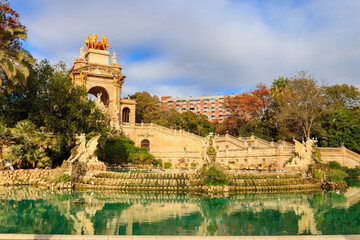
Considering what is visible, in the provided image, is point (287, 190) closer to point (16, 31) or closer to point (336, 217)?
point (336, 217)

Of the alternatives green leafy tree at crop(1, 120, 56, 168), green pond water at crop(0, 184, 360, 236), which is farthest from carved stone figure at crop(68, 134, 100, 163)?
green pond water at crop(0, 184, 360, 236)

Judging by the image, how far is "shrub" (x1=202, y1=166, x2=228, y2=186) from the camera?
657 inches

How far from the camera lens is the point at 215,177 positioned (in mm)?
16672

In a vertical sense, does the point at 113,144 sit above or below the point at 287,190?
above

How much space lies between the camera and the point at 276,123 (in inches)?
1596

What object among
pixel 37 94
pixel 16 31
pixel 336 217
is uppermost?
pixel 16 31

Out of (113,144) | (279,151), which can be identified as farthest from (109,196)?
(113,144)

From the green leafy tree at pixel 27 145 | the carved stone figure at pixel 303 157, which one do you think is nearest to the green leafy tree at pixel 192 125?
the carved stone figure at pixel 303 157

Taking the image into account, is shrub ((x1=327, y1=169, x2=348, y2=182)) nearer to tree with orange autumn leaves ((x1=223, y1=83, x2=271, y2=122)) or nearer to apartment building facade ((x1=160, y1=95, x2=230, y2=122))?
tree with orange autumn leaves ((x1=223, y1=83, x2=271, y2=122))

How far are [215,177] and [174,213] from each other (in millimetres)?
6168

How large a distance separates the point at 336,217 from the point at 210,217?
4.67m

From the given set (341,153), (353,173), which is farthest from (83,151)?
(341,153)

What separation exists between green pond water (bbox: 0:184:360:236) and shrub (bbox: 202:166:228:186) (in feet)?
4.63

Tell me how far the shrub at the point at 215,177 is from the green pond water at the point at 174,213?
1.41m
